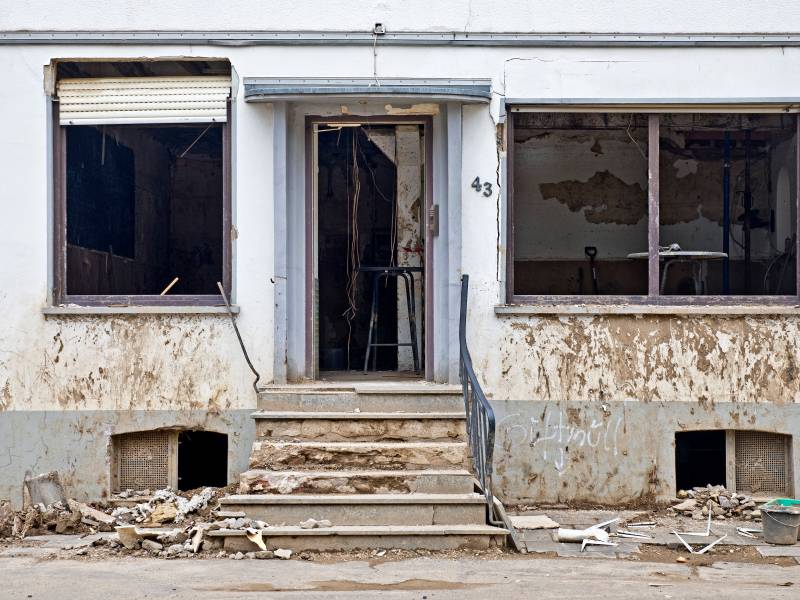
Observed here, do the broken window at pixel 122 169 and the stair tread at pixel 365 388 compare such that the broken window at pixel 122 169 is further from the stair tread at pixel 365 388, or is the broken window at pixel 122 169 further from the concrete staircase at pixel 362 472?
the concrete staircase at pixel 362 472

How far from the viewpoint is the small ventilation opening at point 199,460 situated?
28.0 feet

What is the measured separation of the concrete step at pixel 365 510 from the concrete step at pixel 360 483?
154mm

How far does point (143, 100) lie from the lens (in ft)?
26.6

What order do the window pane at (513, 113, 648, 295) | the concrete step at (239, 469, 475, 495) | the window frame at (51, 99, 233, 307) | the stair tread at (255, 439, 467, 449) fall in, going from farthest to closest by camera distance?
the window pane at (513, 113, 648, 295) → the window frame at (51, 99, 233, 307) → the stair tread at (255, 439, 467, 449) → the concrete step at (239, 469, 475, 495)

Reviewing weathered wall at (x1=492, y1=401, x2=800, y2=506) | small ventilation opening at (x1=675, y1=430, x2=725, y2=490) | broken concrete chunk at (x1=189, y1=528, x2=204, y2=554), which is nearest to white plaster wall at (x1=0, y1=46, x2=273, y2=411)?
broken concrete chunk at (x1=189, y1=528, x2=204, y2=554)

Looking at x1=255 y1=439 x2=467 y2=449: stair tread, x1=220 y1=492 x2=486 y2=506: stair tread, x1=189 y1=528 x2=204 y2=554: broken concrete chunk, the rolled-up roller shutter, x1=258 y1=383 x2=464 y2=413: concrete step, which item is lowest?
x1=189 y1=528 x2=204 y2=554: broken concrete chunk

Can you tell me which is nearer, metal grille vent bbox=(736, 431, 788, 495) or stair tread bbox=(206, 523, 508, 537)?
stair tread bbox=(206, 523, 508, 537)

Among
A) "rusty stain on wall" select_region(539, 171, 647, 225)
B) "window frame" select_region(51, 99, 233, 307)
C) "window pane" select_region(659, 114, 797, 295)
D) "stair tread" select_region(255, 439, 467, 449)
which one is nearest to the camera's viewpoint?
"stair tread" select_region(255, 439, 467, 449)

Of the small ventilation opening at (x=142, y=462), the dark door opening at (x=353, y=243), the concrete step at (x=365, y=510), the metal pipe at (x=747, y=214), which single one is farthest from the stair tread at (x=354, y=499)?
the metal pipe at (x=747, y=214)

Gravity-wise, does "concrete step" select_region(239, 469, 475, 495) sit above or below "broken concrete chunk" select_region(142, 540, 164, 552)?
above

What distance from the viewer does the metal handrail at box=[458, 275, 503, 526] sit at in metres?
6.66

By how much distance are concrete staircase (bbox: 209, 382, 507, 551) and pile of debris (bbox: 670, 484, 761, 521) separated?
6.59ft

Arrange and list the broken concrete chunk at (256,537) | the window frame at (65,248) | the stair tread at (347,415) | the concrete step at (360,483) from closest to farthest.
A: the broken concrete chunk at (256,537), the concrete step at (360,483), the stair tread at (347,415), the window frame at (65,248)

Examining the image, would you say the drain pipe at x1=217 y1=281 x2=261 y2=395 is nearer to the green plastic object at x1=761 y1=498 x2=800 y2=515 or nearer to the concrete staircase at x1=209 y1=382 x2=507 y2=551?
the concrete staircase at x1=209 y1=382 x2=507 y2=551
